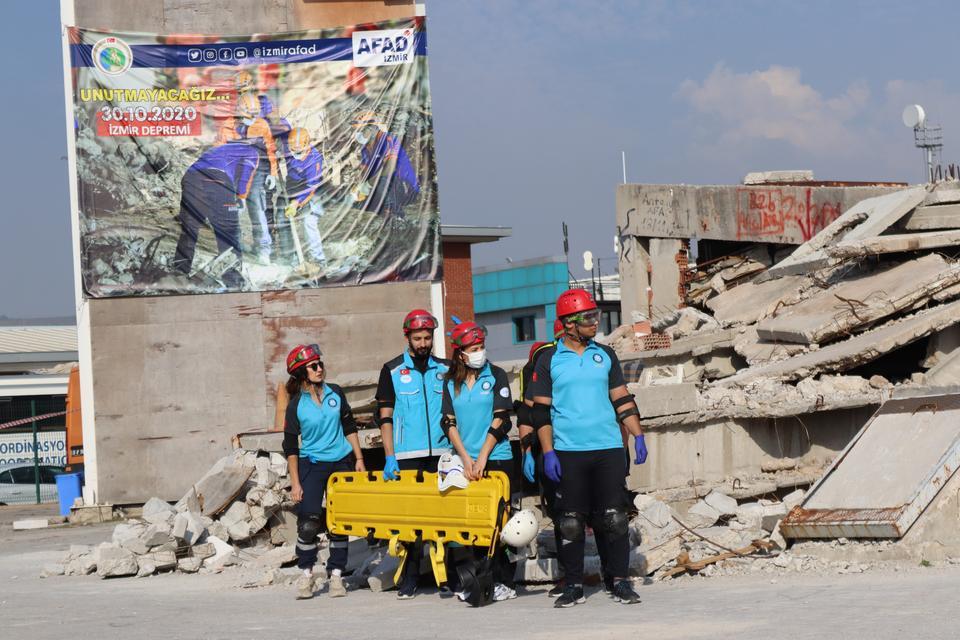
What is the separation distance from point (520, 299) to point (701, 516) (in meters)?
37.9

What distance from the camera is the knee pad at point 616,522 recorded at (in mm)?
7906

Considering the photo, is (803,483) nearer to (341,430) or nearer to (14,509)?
(341,430)

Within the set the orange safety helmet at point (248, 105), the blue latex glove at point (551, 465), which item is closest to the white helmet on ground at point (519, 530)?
the blue latex glove at point (551, 465)

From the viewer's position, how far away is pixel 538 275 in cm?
4759

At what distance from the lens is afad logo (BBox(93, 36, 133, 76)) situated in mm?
21016

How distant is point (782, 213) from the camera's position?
2158cm

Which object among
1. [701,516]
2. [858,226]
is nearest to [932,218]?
[858,226]

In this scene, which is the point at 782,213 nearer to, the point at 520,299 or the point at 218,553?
the point at 218,553

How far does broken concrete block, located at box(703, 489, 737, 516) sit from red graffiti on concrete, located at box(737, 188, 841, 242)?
33.5 feet

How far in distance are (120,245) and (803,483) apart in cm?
1306

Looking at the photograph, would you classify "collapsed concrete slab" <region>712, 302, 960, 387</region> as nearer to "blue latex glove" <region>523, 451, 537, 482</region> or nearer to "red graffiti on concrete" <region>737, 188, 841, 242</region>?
"blue latex glove" <region>523, 451, 537, 482</region>

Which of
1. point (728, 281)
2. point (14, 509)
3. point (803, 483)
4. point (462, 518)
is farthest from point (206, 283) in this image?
point (462, 518)

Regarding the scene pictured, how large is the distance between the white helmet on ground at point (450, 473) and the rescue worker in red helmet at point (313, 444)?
106 centimetres

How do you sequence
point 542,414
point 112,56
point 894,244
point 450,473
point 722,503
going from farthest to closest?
point 112,56
point 894,244
point 722,503
point 450,473
point 542,414
